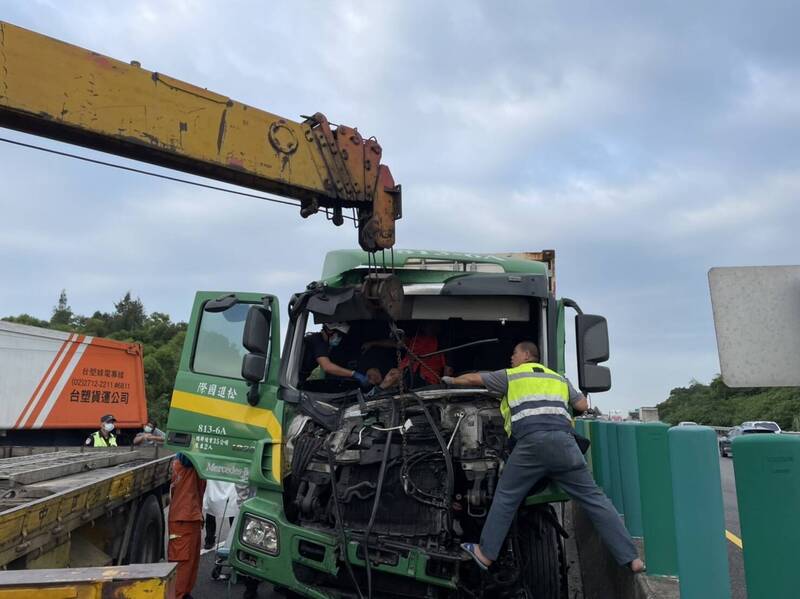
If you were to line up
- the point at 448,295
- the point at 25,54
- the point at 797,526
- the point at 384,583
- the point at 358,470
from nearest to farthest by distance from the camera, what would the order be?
the point at 797,526, the point at 25,54, the point at 384,583, the point at 358,470, the point at 448,295

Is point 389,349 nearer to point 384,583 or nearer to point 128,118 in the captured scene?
point 384,583

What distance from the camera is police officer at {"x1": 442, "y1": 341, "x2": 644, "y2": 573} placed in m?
4.40

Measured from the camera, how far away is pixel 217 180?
4.84 meters

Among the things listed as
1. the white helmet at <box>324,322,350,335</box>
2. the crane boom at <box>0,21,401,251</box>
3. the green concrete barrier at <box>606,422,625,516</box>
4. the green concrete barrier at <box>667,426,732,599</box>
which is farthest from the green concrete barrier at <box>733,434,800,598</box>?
the white helmet at <box>324,322,350,335</box>

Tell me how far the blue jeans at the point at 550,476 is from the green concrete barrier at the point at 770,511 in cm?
166

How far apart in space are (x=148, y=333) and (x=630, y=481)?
50082 millimetres

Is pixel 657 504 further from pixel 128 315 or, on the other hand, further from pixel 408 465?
pixel 128 315

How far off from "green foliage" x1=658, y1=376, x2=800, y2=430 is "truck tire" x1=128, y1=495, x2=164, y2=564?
103 ft

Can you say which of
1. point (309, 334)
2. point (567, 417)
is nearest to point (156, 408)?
point (309, 334)

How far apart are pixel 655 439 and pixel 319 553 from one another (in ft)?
7.40

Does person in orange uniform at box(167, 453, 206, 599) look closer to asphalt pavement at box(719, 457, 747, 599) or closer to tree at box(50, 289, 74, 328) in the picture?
asphalt pavement at box(719, 457, 747, 599)

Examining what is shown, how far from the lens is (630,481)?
5188 millimetres

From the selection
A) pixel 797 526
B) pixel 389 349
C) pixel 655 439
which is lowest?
pixel 797 526

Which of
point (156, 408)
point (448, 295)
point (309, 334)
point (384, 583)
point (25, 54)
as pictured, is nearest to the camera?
point (25, 54)
